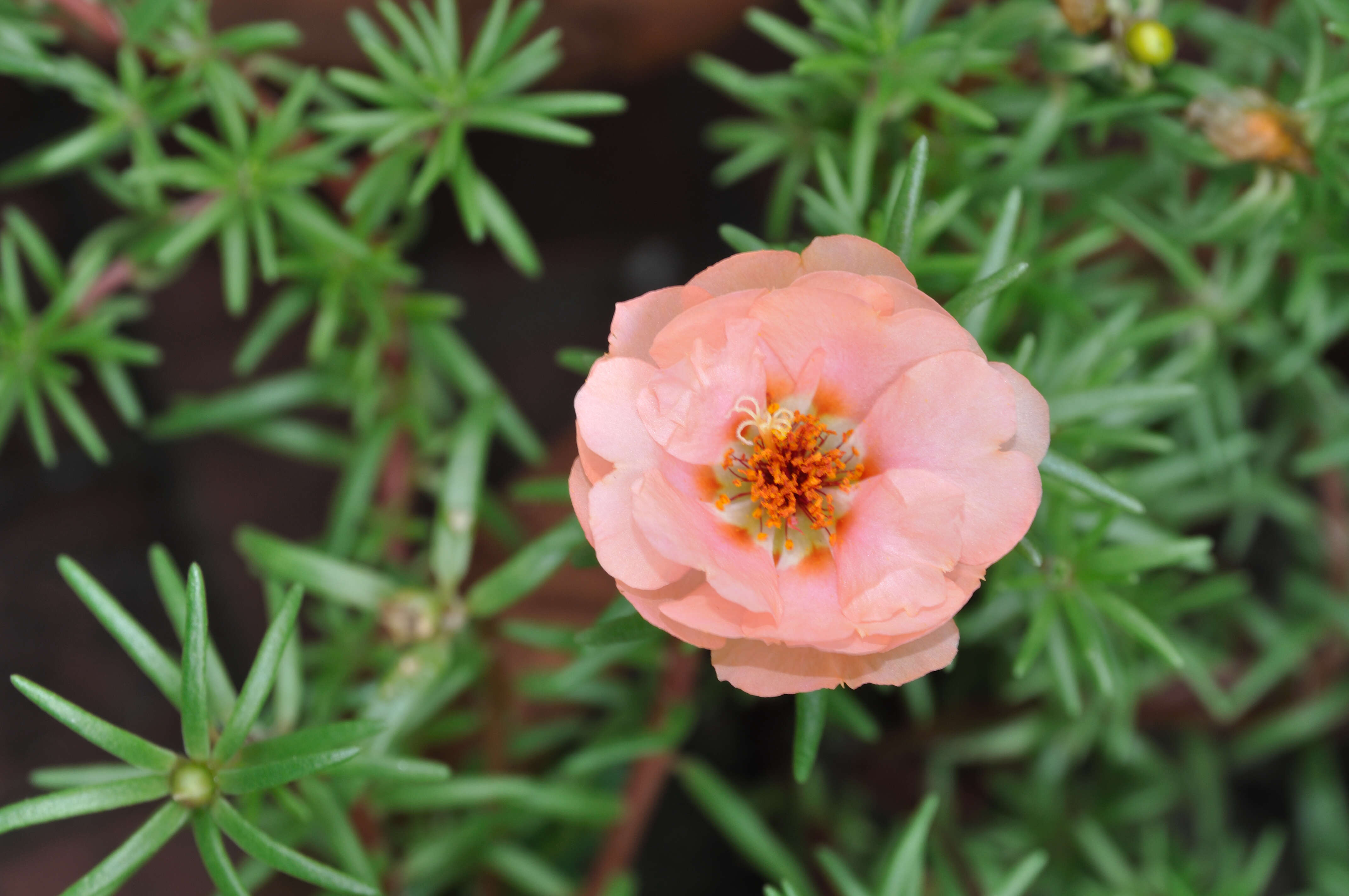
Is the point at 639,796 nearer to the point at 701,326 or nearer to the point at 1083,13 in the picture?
the point at 701,326

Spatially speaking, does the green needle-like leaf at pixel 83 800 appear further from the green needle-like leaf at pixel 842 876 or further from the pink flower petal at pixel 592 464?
the green needle-like leaf at pixel 842 876

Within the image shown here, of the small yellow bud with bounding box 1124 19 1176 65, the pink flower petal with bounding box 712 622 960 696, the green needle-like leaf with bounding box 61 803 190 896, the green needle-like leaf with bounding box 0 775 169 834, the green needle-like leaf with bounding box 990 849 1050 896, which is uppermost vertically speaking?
the small yellow bud with bounding box 1124 19 1176 65

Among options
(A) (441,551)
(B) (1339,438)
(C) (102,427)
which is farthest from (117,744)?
(B) (1339,438)

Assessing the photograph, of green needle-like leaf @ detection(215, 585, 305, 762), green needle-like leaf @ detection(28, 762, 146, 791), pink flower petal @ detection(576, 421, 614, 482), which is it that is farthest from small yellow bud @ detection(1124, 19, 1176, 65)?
green needle-like leaf @ detection(28, 762, 146, 791)

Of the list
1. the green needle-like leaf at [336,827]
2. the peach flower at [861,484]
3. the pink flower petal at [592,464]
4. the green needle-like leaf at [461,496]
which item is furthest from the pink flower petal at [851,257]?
the green needle-like leaf at [336,827]

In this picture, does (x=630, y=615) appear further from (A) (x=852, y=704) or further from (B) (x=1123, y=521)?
(B) (x=1123, y=521)

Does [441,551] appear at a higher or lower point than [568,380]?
higher

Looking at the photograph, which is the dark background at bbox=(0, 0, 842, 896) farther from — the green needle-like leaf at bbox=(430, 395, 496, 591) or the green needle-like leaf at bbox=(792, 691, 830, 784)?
the green needle-like leaf at bbox=(792, 691, 830, 784)
